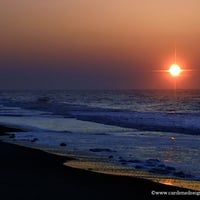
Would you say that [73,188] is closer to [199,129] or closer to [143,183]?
[143,183]

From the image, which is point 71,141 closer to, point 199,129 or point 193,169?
point 193,169

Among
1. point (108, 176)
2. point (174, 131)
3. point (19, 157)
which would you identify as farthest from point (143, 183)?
point (174, 131)

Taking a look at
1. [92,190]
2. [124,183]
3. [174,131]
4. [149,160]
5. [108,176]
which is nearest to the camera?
[92,190]

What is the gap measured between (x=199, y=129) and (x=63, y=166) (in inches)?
629

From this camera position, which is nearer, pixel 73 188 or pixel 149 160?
pixel 73 188

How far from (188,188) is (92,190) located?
2105 mm

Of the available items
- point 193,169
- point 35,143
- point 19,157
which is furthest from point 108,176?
point 35,143

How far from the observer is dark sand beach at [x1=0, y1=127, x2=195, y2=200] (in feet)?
31.9

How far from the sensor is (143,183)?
11.0m

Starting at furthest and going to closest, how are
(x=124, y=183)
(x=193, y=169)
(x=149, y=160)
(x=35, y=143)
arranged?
(x=35, y=143), (x=149, y=160), (x=193, y=169), (x=124, y=183)

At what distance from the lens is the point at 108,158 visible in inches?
599

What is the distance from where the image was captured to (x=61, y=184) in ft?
35.5

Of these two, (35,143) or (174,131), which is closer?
(35,143)

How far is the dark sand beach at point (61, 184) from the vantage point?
972cm
